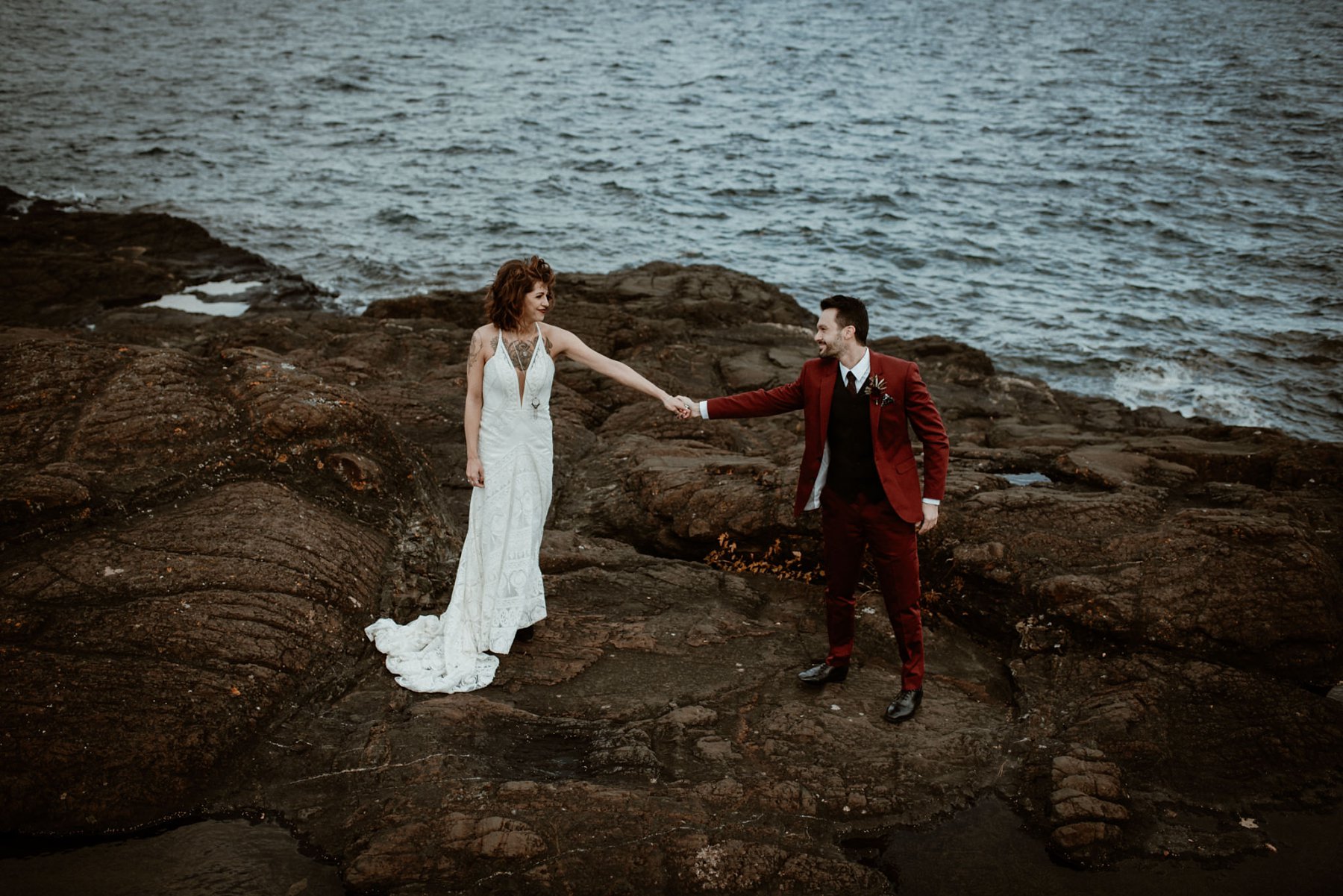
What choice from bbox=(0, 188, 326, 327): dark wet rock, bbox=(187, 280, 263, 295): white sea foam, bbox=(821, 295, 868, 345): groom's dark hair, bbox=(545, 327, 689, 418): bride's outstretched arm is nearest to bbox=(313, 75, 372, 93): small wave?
bbox=(0, 188, 326, 327): dark wet rock

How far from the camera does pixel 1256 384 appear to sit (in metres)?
16.5

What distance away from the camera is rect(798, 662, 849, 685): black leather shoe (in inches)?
234

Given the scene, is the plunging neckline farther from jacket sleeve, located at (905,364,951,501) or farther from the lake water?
the lake water

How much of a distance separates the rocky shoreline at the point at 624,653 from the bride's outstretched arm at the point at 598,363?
150 cm

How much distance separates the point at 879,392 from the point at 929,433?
0.38 m

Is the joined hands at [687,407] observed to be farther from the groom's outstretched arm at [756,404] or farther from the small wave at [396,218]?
the small wave at [396,218]

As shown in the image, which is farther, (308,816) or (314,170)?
(314,170)

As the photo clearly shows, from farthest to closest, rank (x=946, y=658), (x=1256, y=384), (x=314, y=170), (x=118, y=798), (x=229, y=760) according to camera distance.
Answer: (x=314, y=170)
(x=1256, y=384)
(x=946, y=658)
(x=229, y=760)
(x=118, y=798)

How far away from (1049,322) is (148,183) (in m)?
24.6

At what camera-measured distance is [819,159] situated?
104 ft

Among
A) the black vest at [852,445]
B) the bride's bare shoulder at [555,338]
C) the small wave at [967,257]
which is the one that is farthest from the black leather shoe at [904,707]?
the small wave at [967,257]

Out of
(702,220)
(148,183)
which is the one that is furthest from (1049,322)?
(148,183)

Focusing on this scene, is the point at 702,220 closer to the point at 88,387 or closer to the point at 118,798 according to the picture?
the point at 88,387

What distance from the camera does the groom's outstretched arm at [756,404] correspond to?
5902 millimetres
